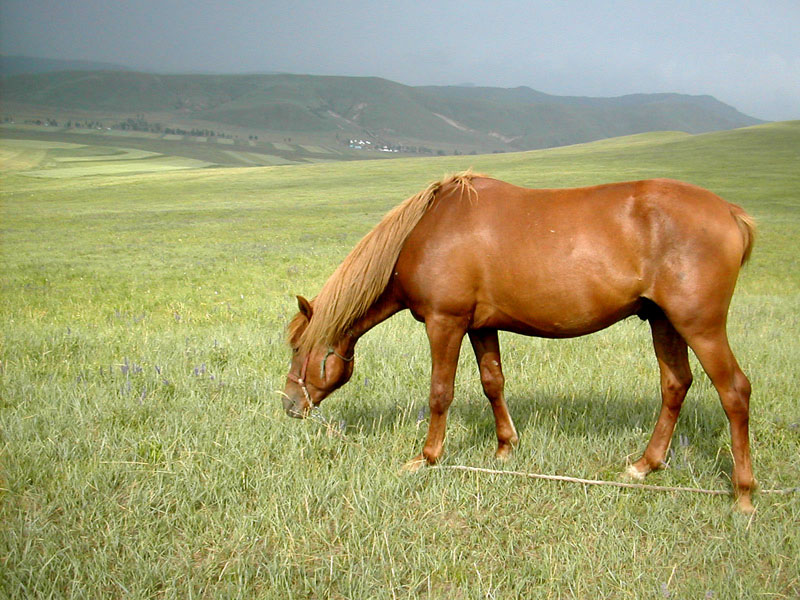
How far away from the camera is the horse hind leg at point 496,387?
4.47m

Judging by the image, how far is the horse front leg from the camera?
13.4 ft

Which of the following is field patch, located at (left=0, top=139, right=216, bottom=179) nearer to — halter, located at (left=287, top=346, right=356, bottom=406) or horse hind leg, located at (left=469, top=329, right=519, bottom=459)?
halter, located at (left=287, top=346, right=356, bottom=406)

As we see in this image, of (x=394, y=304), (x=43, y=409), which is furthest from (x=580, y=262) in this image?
(x=43, y=409)

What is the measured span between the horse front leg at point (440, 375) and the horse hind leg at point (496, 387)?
0.39m

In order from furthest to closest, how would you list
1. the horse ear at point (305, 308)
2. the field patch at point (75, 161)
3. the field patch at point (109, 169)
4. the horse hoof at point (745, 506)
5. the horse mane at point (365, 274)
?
the field patch at point (75, 161) → the field patch at point (109, 169) → the horse ear at point (305, 308) → the horse mane at point (365, 274) → the horse hoof at point (745, 506)

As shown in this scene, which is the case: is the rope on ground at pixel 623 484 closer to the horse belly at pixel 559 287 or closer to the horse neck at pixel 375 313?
the horse belly at pixel 559 287

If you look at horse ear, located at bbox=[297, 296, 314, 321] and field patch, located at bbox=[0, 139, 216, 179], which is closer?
horse ear, located at bbox=[297, 296, 314, 321]

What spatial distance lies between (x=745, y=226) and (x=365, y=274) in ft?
8.37

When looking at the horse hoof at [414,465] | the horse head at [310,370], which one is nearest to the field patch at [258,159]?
the horse head at [310,370]

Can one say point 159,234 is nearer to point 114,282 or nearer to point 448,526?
point 114,282

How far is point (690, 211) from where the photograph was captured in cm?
378

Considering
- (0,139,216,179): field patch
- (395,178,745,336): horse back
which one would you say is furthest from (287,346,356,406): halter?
(0,139,216,179): field patch

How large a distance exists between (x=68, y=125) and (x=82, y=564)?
186401mm

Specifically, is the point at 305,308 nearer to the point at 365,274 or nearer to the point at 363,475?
the point at 365,274
